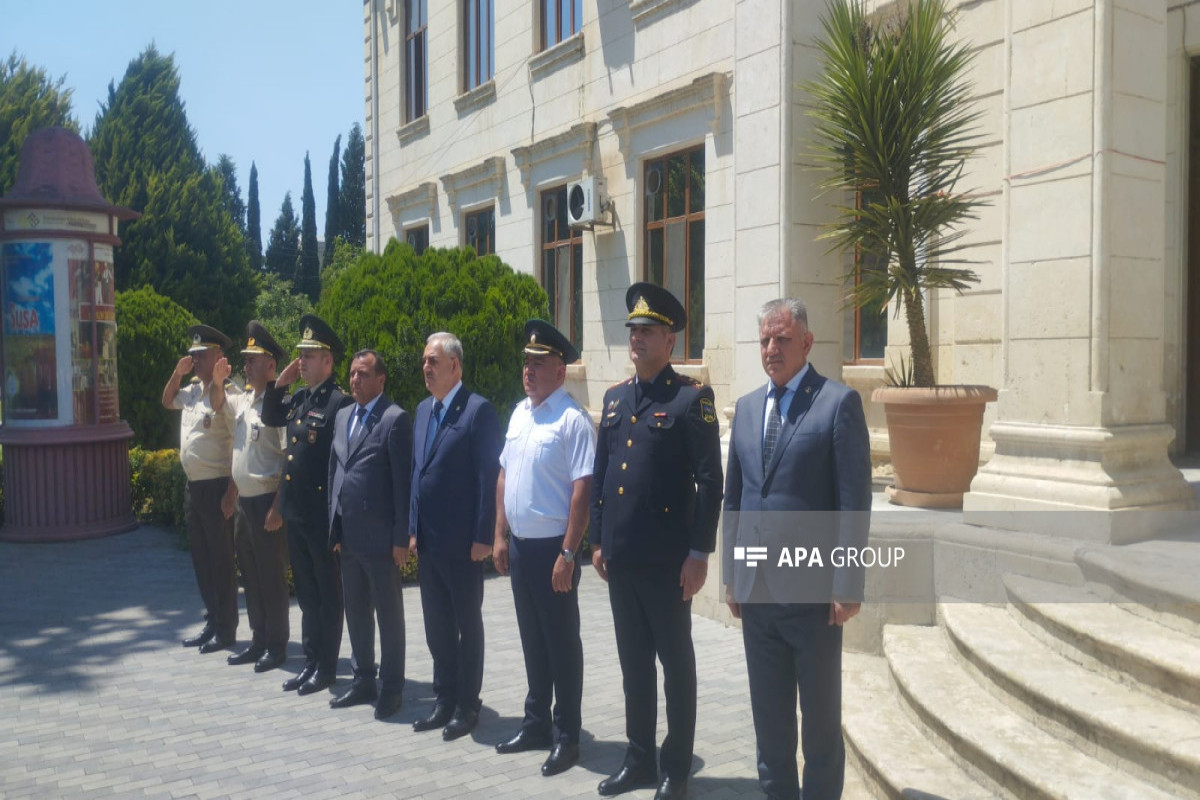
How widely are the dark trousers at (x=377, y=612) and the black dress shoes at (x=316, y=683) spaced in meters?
0.38

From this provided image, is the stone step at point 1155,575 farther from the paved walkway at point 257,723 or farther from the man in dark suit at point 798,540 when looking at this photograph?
the paved walkway at point 257,723

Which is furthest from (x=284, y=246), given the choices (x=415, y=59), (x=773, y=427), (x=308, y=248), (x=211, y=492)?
(x=773, y=427)

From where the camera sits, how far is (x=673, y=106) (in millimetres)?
11516

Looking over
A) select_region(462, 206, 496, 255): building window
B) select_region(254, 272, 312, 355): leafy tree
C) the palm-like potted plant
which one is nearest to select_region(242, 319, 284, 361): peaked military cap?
the palm-like potted plant

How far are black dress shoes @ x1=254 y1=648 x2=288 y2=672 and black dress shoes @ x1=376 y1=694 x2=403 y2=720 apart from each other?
1.28 m

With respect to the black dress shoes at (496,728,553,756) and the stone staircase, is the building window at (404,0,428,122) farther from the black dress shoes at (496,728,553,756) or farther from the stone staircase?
the stone staircase

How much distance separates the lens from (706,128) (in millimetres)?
11070

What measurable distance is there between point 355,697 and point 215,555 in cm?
179

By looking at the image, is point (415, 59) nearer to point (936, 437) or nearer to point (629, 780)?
point (936, 437)

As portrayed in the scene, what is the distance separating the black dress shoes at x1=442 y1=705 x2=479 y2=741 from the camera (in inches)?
200

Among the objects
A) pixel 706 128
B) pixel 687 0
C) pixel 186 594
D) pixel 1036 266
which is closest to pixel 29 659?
pixel 186 594

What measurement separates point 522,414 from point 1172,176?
637cm

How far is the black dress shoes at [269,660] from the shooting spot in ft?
20.9

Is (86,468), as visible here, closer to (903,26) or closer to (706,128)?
(706,128)
